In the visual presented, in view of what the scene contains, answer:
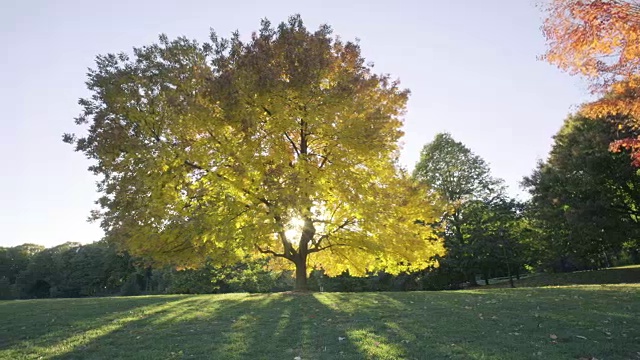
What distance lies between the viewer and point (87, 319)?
1138cm

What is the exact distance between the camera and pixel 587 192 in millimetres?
28375

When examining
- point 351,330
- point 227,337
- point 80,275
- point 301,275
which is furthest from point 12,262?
point 351,330

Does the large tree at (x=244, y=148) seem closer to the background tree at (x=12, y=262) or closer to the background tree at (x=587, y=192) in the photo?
the background tree at (x=587, y=192)

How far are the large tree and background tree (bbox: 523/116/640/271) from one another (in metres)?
18.1

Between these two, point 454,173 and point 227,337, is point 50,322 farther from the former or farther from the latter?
point 454,173

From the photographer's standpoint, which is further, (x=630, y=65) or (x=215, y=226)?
(x=215, y=226)

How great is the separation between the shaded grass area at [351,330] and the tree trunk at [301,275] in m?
4.71

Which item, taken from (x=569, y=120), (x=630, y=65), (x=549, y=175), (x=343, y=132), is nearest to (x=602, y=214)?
(x=549, y=175)

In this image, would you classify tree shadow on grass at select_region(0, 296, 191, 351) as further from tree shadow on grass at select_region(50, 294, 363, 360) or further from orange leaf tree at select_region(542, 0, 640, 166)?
orange leaf tree at select_region(542, 0, 640, 166)

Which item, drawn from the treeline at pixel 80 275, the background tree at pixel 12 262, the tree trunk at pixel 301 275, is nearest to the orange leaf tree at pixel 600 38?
the tree trunk at pixel 301 275

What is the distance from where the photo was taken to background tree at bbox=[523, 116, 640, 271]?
2733 centimetres

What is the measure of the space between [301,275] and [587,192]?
909 inches

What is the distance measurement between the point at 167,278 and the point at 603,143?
1728 inches

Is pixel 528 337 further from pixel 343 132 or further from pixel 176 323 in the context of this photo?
pixel 343 132
